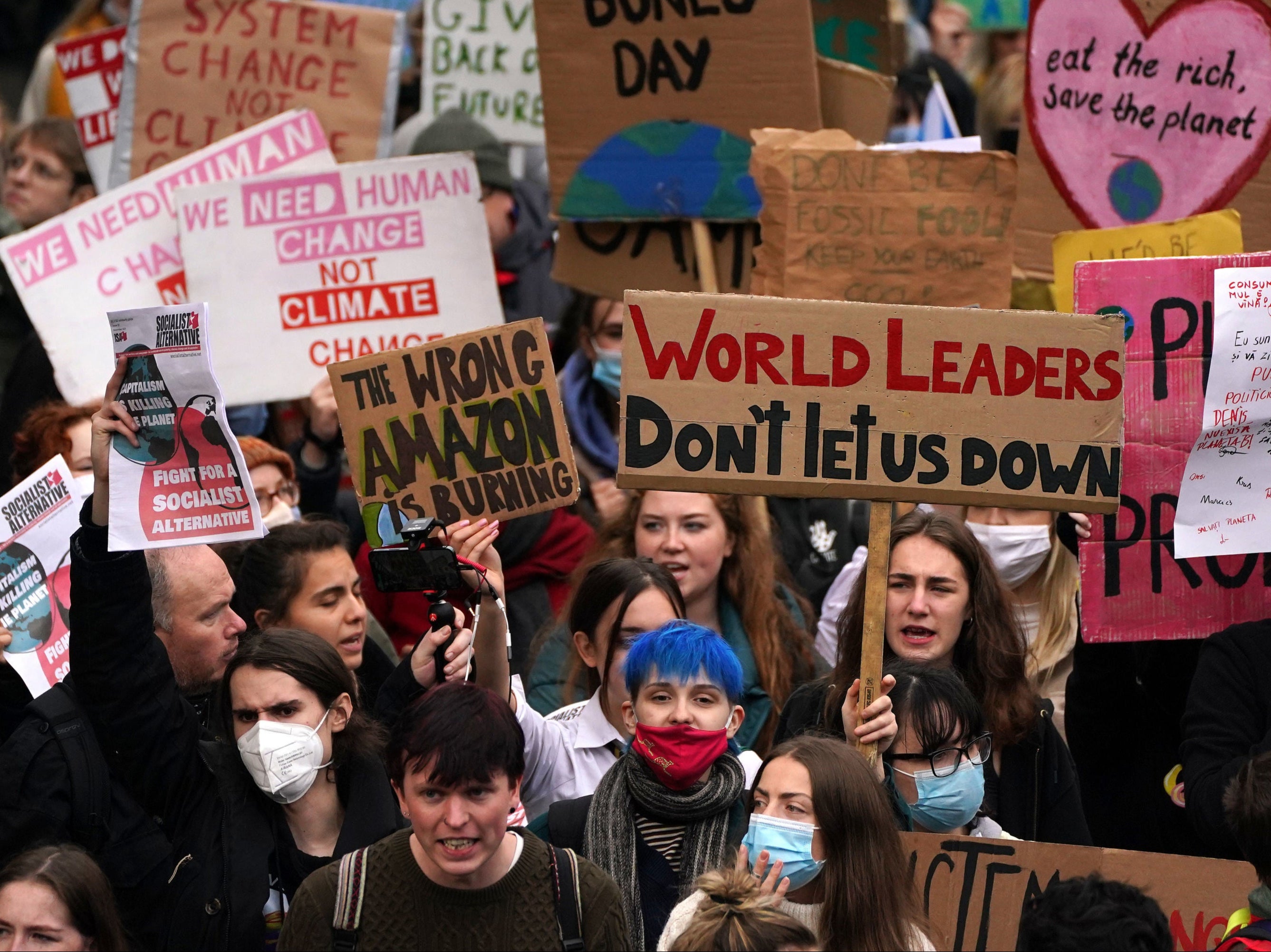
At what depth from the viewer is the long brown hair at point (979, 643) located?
189 inches

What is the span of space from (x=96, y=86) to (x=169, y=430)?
4463mm

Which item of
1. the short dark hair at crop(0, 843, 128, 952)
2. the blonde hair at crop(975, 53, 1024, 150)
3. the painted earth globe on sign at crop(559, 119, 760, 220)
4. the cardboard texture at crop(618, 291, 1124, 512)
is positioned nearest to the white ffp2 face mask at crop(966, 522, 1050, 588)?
the cardboard texture at crop(618, 291, 1124, 512)

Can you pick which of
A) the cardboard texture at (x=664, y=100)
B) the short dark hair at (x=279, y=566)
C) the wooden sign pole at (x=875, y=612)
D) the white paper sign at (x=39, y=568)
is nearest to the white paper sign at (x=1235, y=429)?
the wooden sign pole at (x=875, y=612)

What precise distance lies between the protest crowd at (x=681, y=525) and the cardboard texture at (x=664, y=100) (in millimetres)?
17

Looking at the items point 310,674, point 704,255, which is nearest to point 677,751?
point 310,674

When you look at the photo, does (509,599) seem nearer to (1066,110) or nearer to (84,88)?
(1066,110)

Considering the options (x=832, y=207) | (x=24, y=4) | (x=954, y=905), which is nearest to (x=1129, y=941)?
(x=954, y=905)

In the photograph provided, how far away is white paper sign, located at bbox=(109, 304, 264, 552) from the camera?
4398mm

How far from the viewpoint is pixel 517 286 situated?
864cm

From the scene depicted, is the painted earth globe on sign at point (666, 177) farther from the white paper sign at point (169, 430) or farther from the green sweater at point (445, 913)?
the green sweater at point (445, 913)

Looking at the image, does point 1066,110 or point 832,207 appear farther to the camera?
point 1066,110

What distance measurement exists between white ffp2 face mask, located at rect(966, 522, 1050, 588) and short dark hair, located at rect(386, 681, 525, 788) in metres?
2.49

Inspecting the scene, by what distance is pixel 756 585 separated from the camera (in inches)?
229

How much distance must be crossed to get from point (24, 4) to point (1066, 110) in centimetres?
956
